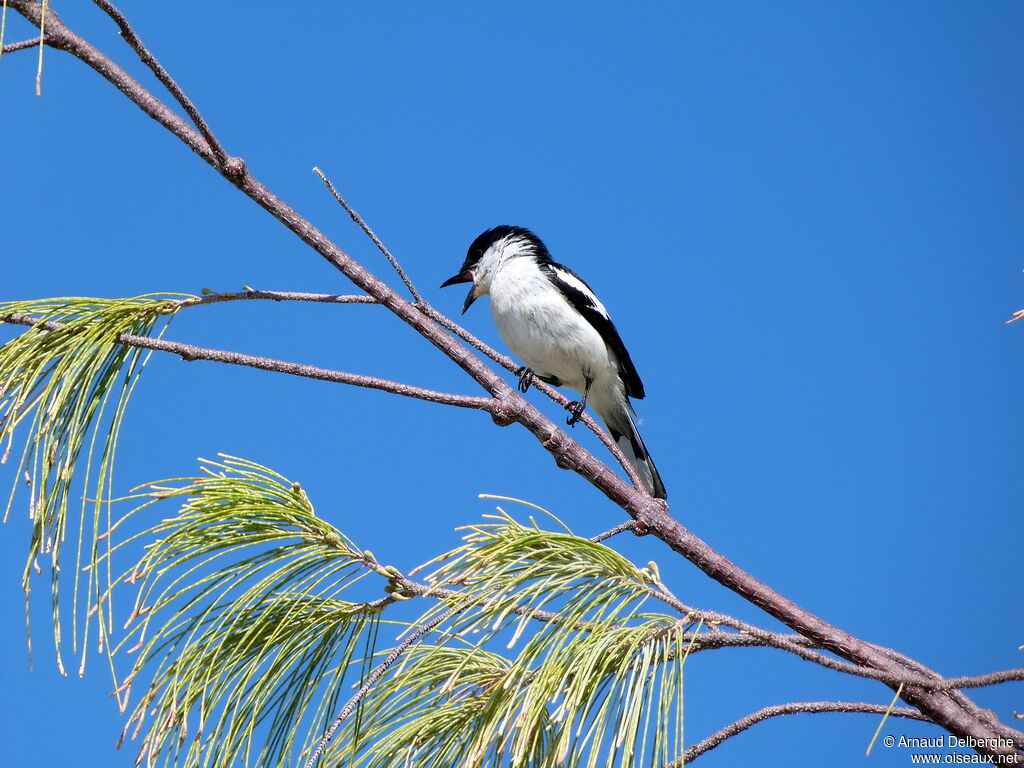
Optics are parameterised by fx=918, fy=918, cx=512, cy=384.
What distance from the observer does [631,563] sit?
1.56 meters

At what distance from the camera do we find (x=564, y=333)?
16.3ft

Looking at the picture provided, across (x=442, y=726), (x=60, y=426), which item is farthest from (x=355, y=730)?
(x=60, y=426)

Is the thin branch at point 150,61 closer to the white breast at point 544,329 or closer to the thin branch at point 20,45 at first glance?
the thin branch at point 20,45

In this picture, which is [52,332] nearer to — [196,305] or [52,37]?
[196,305]

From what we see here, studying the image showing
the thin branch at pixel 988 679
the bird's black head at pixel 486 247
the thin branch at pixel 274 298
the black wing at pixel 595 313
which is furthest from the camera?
the bird's black head at pixel 486 247

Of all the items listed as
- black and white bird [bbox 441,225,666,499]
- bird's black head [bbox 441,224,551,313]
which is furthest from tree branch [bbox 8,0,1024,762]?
bird's black head [bbox 441,224,551,313]

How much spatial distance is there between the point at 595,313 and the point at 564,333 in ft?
1.05

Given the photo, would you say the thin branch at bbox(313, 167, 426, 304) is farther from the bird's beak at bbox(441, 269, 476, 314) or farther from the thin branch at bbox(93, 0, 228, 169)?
the bird's beak at bbox(441, 269, 476, 314)

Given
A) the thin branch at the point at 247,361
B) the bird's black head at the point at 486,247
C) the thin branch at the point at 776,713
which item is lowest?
the thin branch at the point at 776,713

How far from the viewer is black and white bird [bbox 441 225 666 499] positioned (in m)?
4.98

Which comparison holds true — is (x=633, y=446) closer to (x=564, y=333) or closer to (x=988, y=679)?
(x=564, y=333)

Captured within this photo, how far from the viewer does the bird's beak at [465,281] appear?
18.8 ft

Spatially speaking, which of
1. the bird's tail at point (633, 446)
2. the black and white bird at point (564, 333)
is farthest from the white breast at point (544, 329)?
the bird's tail at point (633, 446)

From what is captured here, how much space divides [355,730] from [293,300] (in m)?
0.90
